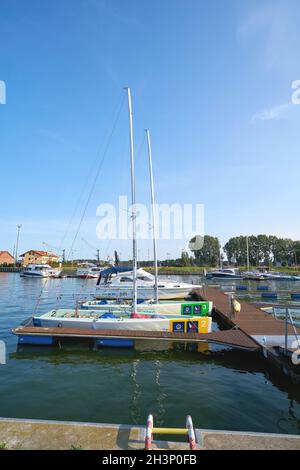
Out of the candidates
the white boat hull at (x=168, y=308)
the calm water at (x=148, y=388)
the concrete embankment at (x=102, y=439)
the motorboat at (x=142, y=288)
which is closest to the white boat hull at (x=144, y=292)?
the motorboat at (x=142, y=288)

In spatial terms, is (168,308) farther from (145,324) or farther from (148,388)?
(148,388)

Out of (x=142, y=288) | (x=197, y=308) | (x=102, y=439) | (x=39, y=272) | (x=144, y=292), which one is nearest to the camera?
(x=102, y=439)

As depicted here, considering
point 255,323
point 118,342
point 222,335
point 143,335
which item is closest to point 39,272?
point 118,342

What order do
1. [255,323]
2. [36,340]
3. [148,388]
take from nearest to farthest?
1. [148,388]
2. [36,340]
3. [255,323]

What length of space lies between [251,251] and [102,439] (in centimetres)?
16292

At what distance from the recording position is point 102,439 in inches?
220

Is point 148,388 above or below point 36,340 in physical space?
below

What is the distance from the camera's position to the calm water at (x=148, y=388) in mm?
8547

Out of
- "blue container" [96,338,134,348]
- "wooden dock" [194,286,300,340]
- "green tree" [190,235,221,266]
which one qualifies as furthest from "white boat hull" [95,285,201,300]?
"green tree" [190,235,221,266]

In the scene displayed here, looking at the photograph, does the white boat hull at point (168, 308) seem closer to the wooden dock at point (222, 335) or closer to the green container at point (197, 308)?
the green container at point (197, 308)

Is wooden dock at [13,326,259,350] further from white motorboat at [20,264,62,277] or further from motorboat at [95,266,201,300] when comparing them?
white motorboat at [20,264,62,277]

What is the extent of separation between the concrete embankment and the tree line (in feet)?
459

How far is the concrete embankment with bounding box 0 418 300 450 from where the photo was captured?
539 cm
